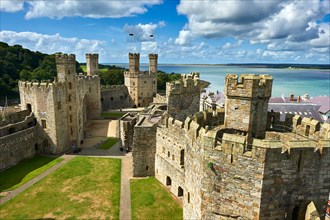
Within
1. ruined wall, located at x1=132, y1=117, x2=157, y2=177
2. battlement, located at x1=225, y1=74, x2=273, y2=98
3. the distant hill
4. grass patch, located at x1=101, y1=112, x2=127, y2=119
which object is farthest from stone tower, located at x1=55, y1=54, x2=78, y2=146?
the distant hill

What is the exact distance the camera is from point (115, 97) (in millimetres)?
53500

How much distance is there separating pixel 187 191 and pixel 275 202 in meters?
4.45

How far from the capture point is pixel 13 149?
2631 centimetres

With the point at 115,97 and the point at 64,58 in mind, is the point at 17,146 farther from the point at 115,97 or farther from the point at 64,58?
the point at 115,97

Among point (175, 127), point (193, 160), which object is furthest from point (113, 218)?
point (193, 160)

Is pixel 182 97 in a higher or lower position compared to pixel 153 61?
lower

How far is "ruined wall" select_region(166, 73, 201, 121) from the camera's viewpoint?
23047mm

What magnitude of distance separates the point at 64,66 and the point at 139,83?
24.0 m

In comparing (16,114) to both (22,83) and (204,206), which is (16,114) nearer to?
(22,83)

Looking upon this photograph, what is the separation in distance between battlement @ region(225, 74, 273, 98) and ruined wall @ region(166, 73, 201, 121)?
11.7 meters

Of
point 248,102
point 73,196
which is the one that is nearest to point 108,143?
point 73,196

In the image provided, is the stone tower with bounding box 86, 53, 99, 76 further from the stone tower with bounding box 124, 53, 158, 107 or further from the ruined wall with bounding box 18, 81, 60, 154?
the ruined wall with bounding box 18, 81, 60, 154

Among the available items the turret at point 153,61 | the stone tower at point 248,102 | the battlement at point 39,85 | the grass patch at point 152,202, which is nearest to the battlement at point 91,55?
the turret at point 153,61

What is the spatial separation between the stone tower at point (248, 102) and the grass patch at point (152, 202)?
940cm
